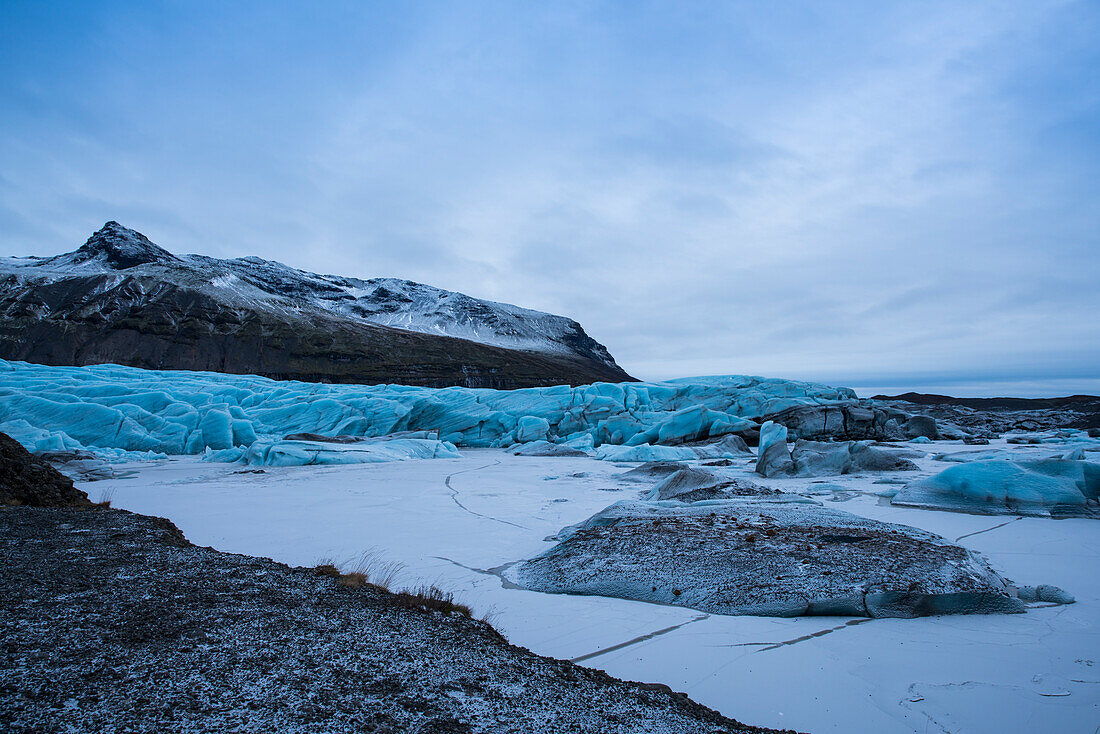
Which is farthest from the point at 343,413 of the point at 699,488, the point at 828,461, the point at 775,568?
the point at 775,568

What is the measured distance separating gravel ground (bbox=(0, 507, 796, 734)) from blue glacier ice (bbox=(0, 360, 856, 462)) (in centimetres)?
1303

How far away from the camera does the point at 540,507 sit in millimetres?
8734

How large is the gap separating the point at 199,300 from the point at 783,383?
78.7m

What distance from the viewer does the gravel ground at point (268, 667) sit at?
2.02 m

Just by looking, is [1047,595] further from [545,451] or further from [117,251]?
[117,251]

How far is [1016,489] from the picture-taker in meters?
7.50

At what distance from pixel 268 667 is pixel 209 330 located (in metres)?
80.0

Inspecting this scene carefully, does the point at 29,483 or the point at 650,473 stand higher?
the point at 29,483

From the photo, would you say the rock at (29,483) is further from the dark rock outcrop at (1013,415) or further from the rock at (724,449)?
the dark rock outcrop at (1013,415)

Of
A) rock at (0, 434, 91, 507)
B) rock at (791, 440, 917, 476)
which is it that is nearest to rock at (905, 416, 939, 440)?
rock at (791, 440, 917, 476)

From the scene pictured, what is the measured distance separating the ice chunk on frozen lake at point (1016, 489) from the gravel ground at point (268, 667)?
287 inches

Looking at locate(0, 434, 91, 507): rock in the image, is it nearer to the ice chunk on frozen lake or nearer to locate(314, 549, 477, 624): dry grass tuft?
locate(314, 549, 477, 624): dry grass tuft

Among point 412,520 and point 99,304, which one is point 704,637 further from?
point 99,304

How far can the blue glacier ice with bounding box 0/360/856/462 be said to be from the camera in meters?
18.7
